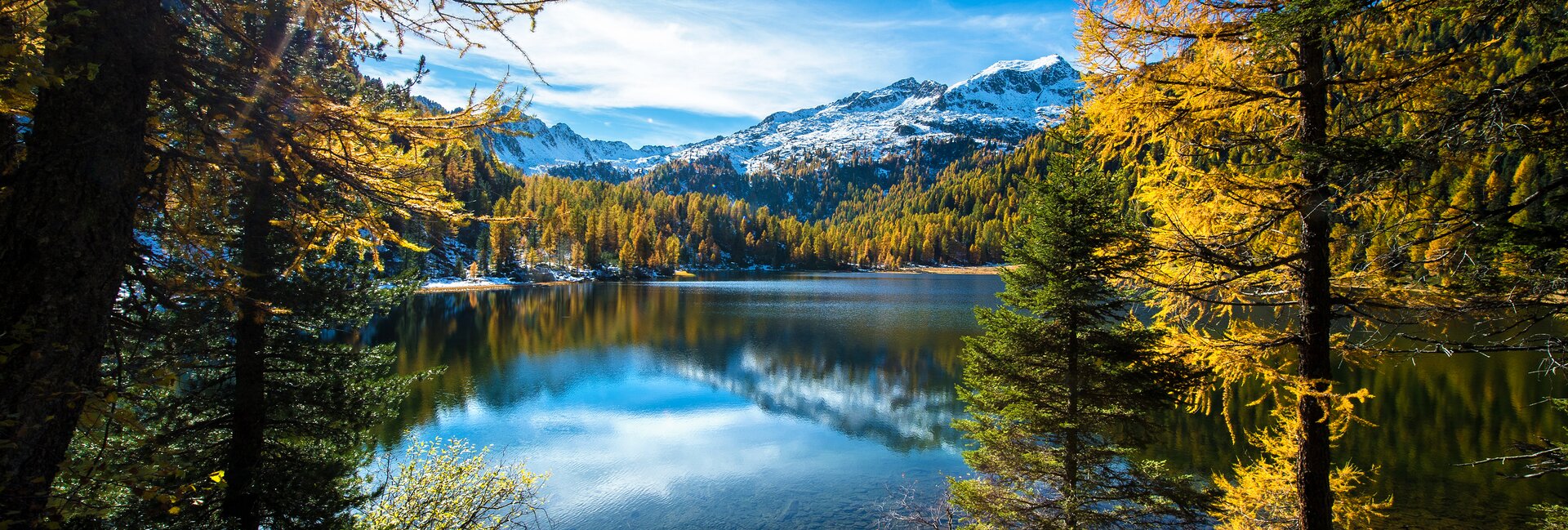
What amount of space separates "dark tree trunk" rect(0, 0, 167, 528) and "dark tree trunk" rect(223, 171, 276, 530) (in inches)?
200

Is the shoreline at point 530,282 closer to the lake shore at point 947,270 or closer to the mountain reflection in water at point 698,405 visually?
the lake shore at point 947,270

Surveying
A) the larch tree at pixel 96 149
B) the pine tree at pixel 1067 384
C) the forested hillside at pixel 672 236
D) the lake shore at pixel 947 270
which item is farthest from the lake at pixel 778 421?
the lake shore at pixel 947 270

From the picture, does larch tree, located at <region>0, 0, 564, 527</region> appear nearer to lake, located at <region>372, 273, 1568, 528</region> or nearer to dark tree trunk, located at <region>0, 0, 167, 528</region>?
dark tree trunk, located at <region>0, 0, 167, 528</region>

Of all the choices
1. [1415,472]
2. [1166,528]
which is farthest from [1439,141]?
[1415,472]

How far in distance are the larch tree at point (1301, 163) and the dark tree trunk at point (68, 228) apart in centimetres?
773

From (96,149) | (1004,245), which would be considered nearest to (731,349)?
(1004,245)

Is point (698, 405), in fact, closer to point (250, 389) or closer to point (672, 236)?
point (250, 389)

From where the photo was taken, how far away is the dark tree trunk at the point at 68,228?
293cm

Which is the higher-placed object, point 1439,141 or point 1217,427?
point 1439,141

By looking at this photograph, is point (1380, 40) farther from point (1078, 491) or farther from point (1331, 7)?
point (1078, 491)

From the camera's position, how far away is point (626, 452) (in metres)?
19.4

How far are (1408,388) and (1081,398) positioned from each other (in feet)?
88.1

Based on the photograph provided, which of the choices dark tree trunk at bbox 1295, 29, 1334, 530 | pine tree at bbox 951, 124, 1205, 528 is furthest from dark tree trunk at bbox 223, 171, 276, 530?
dark tree trunk at bbox 1295, 29, 1334, 530

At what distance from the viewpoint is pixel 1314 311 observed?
5.49 meters
